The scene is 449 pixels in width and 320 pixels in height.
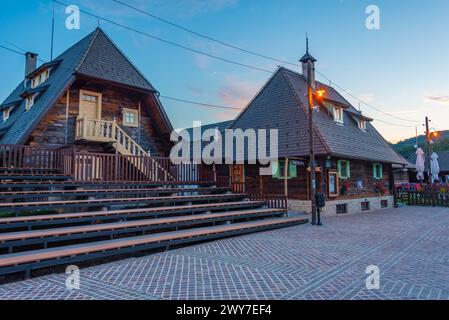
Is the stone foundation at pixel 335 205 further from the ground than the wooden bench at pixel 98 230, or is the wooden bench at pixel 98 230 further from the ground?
the wooden bench at pixel 98 230

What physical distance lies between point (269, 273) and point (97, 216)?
487 centimetres

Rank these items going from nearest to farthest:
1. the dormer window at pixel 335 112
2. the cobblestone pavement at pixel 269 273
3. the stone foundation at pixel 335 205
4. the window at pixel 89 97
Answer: the cobblestone pavement at pixel 269 273 → the window at pixel 89 97 → the stone foundation at pixel 335 205 → the dormer window at pixel 335 112

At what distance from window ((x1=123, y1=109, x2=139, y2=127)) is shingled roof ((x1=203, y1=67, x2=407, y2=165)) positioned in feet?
23.3

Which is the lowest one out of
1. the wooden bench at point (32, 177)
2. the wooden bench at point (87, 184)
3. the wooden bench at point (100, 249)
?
the wooden bench at point (100, 249)

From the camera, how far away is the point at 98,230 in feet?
23.5

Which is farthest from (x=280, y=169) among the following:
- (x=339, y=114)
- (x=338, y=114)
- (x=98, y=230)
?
(x=98, y=230)

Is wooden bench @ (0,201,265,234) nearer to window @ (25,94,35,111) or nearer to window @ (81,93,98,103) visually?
window @ (81,93,98,103)

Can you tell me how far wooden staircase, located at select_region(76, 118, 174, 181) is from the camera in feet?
42.5

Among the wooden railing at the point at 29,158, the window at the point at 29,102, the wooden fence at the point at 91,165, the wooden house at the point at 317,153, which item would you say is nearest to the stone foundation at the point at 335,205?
the wooden house at the point at 317,153

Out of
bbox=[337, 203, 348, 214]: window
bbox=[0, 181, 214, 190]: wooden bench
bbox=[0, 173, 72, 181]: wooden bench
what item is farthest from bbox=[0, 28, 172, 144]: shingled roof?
bbox=[337, 203, 348, 214]: window

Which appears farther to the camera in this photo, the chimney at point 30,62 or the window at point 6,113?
the chimney at point 30,62

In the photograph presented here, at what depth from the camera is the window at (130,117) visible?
15719 mm

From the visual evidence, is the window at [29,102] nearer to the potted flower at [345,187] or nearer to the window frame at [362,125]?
the potted flower at [345,187]

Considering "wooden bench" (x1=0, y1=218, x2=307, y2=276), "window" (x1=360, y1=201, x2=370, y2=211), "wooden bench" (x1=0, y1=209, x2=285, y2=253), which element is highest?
"wooden bench" (x1=0, y1=209, x2=285, y2=253)
